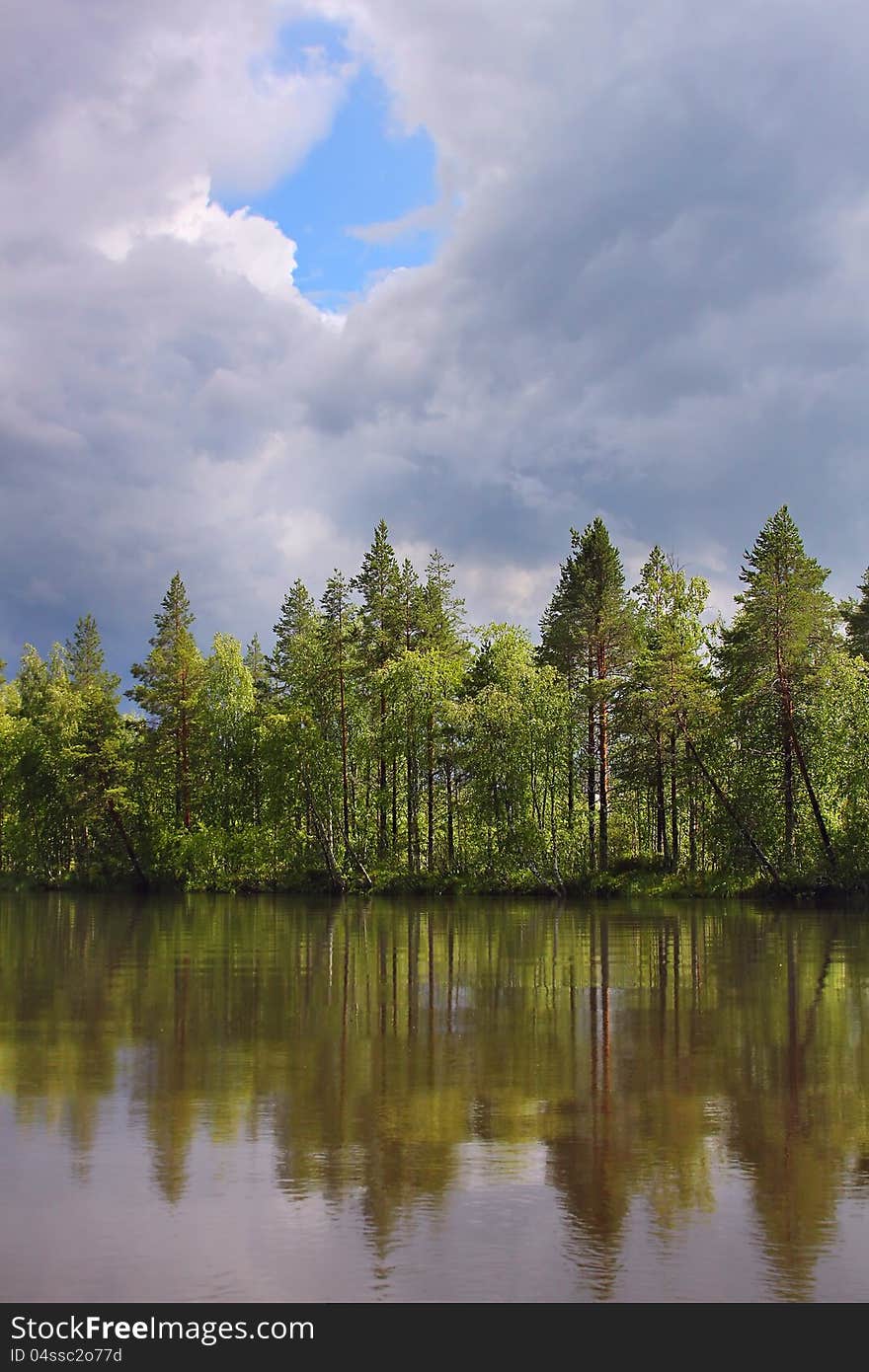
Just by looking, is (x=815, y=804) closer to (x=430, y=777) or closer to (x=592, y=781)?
(x=592, y=781)

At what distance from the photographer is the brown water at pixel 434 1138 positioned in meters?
8.34

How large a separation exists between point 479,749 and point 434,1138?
61766 mm

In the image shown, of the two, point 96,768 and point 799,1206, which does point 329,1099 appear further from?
point 96,768

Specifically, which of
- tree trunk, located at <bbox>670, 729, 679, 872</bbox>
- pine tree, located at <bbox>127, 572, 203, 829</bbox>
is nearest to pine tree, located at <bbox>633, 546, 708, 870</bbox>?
tree trunk, located at <bbox>670, 729, 679, 872</bbox>

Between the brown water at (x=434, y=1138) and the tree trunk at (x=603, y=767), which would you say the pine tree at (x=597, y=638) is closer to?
the tree trunk at (x=603, y=767)

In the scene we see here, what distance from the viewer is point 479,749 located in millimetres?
73562

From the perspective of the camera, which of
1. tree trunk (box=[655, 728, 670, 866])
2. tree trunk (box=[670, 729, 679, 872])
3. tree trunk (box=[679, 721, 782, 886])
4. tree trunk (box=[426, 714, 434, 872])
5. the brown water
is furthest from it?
tree trunk (box=[426, 714, 434, 872])

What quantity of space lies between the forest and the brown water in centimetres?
3767

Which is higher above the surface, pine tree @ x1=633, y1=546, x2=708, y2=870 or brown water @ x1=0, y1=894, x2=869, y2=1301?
pine tree @ x1=633, y1=546, x2=708, y2=870

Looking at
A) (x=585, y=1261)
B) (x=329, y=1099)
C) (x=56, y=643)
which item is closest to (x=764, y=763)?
(x=329, y=1099)

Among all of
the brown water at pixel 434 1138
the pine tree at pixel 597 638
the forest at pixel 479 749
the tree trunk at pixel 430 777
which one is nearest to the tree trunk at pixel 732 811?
the forest at pixel 479 749

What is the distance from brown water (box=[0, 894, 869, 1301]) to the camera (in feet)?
27.4

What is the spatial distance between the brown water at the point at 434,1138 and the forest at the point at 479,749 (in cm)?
3767

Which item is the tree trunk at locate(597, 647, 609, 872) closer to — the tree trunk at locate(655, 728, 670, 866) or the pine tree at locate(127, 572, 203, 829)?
the tree trunk at locate(655, 728, 670, 866)
